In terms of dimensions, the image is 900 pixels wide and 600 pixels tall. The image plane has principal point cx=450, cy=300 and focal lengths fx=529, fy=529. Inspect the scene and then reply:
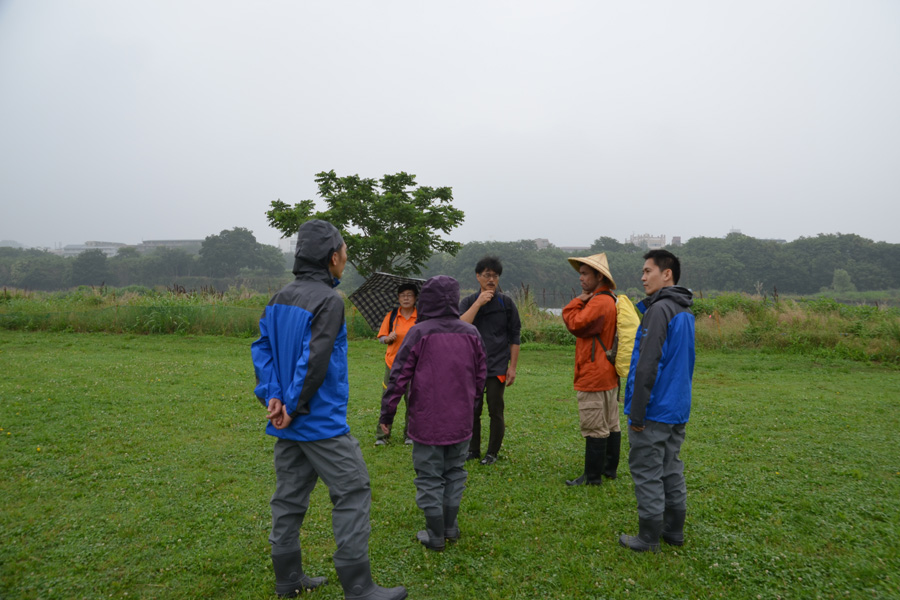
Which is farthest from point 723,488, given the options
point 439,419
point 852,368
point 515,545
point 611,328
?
point 852,368

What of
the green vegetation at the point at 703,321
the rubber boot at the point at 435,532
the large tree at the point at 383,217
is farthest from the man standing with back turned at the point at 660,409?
the large tree at the point at 383,217

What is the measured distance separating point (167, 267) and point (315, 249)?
68.2 metres

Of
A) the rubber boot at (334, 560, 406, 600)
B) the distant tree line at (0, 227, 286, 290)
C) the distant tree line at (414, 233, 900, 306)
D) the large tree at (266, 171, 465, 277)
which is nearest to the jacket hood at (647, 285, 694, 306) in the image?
the rubber boot at (334, 560, 406, 600)

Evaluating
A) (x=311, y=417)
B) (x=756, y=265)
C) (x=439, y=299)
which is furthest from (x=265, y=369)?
(x=756, y=265)

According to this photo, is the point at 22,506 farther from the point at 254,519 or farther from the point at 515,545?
A: the point at 515,545

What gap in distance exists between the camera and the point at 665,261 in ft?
12.9

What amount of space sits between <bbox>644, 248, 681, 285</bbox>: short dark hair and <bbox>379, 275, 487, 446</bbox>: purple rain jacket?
1.48 metres

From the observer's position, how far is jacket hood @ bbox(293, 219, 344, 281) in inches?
122

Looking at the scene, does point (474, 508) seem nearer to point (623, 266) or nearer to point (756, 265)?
point (623, 266)

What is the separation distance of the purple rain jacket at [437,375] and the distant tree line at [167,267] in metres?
57.4

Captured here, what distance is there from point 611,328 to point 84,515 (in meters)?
4.68

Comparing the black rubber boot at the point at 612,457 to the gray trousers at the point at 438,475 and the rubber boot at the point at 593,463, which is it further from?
the gray trousers at the point at 438,475

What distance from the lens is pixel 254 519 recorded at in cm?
428

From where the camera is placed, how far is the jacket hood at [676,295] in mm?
3723
